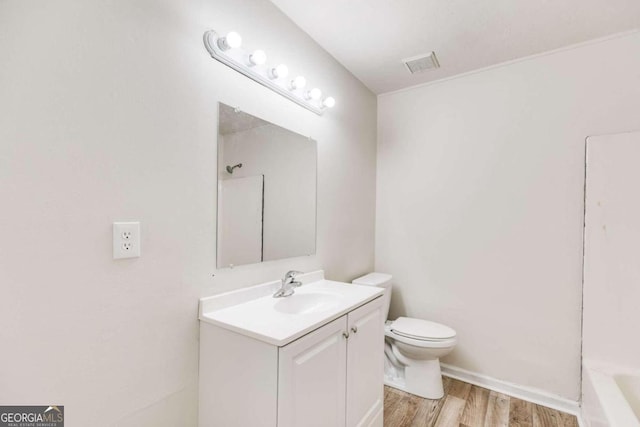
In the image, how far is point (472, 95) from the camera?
7.29ft

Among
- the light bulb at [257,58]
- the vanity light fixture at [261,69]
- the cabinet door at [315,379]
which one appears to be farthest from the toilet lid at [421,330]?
the light bulb at [257,58]

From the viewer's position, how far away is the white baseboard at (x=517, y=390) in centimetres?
187

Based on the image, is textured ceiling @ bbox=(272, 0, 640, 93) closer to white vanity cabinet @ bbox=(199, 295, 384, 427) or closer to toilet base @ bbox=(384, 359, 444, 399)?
white vanity cabinet @ bbox=(199, 295, 384, 427)

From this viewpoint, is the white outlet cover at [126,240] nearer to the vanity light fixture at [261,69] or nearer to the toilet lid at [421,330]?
the vanity light fixture at [261,69]

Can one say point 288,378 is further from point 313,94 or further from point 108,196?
point 313,94

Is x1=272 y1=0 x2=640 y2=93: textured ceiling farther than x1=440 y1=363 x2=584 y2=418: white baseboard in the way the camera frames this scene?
No

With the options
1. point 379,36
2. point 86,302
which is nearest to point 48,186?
point 86,302

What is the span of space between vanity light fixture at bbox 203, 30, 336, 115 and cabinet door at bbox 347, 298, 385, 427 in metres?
1.21

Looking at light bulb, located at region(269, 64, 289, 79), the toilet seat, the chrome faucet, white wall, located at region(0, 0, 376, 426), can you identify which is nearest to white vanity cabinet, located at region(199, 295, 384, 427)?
white wall, located at region(0, 0, 376, 426)

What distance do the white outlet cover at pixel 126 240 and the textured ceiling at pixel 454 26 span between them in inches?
54.1

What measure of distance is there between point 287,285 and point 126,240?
799 millimetres

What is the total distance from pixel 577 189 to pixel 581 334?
3.03 feet

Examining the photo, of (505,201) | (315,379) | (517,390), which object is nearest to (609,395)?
(517,390)

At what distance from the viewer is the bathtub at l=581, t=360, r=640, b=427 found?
129 centimetres
